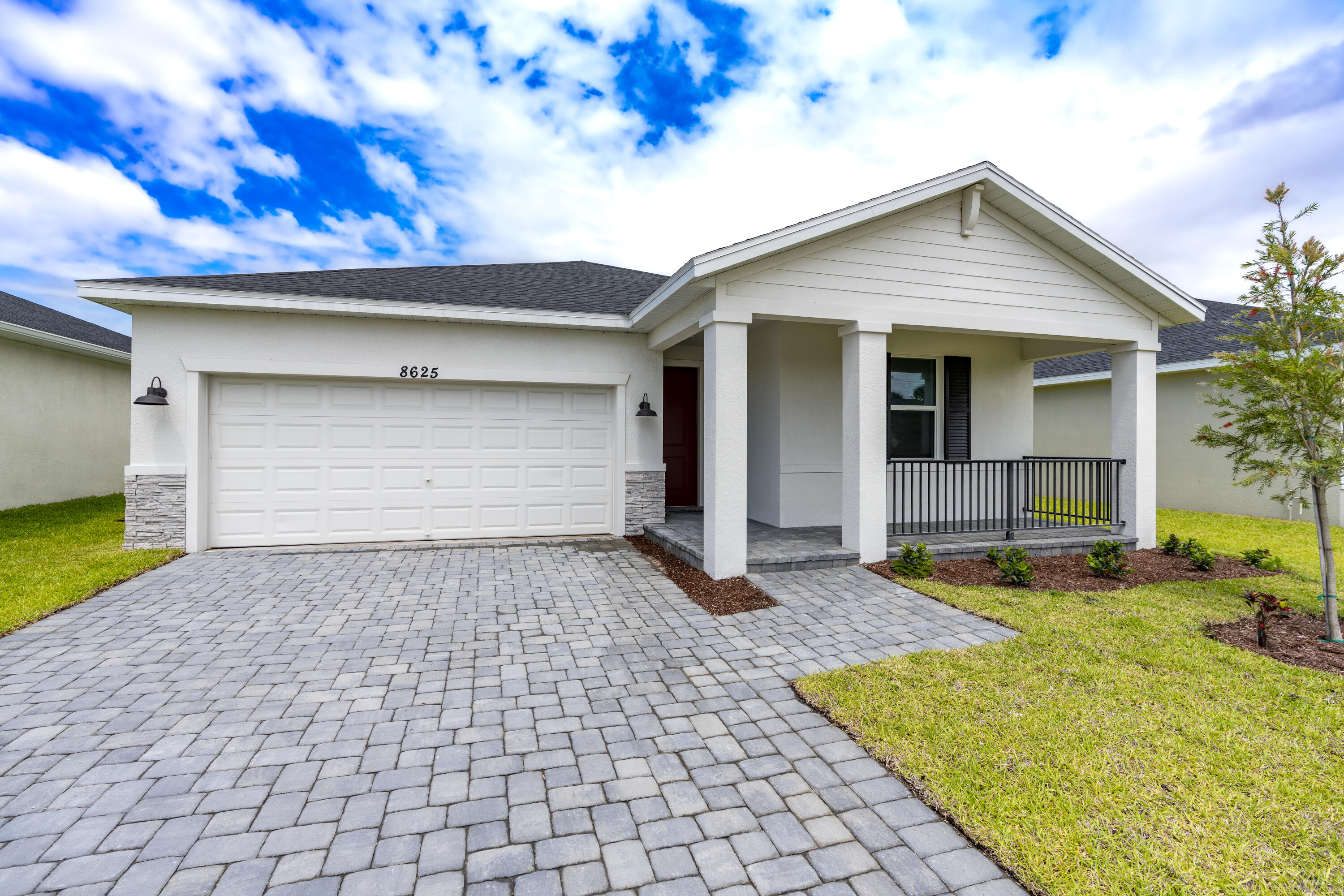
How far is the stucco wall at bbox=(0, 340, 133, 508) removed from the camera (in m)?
9.59

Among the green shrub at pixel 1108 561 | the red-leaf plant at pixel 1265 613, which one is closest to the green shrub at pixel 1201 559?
the green shrub at pixel 1108 561

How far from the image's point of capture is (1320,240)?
171 inches

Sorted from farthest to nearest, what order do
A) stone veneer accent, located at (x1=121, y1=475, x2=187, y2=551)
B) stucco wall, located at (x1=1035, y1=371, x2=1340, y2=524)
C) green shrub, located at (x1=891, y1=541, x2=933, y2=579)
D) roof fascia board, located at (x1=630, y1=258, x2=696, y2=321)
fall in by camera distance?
1. stucco wall, located at (x1=1035, y1=371, x2=1340, y2=524)
2. stone veneer accent, located at (x1=121, y1=475, x2=187, y2=551)
3. green shrub, located at (x1=891, y1=541, x2=933, y2=579)
4. roof fascia board, located at (x1=630, y1=258, x2=696, y2=321)

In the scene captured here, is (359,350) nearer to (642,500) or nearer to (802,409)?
(642,500)

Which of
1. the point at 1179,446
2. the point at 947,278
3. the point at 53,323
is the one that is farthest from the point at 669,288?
the point at 53,323

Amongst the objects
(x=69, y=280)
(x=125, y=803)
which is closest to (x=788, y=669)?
(x=125, y=803)

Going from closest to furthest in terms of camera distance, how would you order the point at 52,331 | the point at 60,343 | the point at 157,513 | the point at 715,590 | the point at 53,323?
the point at 715,590 → the point at 157,513 → the point at 60,343 → the point at 52,331 → the point at 53,323

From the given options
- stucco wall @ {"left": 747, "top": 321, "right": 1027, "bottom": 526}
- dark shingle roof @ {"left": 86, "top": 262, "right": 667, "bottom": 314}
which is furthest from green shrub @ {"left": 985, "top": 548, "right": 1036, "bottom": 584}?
dark shingle roof @ {"left": 86, "top": 262, "right": 667, "bottom": 314}

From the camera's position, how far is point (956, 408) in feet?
27.2

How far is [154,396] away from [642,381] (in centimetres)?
599

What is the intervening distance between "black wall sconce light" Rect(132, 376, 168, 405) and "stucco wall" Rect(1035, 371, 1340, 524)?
1520 cm

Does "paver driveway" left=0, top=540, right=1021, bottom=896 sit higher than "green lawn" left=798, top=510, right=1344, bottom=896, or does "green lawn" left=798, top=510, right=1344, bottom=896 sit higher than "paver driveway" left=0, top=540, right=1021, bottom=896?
"green lawn" left=798, top=510, right=1344, bottom=896

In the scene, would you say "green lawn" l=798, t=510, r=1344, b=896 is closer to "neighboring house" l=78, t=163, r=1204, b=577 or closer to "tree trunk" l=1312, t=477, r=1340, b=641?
"tree trunk" l=1312, t=477, r=1340, b=641

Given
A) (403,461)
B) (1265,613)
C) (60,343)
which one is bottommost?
(1265,613)
